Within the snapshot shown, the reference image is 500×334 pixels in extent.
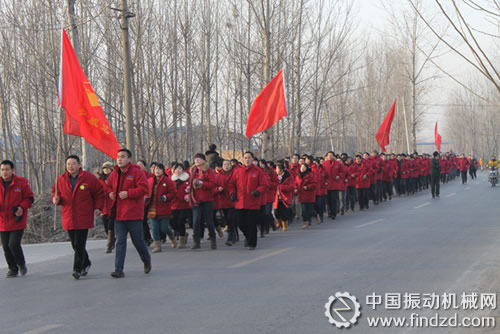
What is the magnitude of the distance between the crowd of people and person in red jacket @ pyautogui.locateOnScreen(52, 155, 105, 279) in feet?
0.05

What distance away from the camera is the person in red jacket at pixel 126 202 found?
8219 millimetres

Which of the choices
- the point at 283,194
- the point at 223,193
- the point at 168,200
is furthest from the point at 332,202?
the point at 168,200

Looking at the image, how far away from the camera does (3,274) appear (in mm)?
9078

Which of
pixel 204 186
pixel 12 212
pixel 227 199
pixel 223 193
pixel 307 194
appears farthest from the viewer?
pixel 307 194

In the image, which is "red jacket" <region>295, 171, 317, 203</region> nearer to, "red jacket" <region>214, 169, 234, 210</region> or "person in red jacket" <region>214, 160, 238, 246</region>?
"person in red jacket" <region>214, 160, 238, 246</region>

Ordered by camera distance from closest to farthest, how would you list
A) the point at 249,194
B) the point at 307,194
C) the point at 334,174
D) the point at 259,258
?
the point at 259,258 < the point at 249,194 < the point at 307,194 < the point at 334,174

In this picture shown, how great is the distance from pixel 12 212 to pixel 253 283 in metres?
4.01

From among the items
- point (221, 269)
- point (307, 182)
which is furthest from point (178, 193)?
point (307, 182)

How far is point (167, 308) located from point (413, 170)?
2441 centimetres

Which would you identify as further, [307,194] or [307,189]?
[307,194]

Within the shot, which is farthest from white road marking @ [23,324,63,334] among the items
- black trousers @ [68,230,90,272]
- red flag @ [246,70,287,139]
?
red flag @ [246,70,287,139]

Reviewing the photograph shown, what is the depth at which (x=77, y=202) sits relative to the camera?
26.9 feet

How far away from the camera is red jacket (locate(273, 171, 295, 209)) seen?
14570 millimetres

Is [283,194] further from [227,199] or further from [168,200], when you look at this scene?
[168,200]
